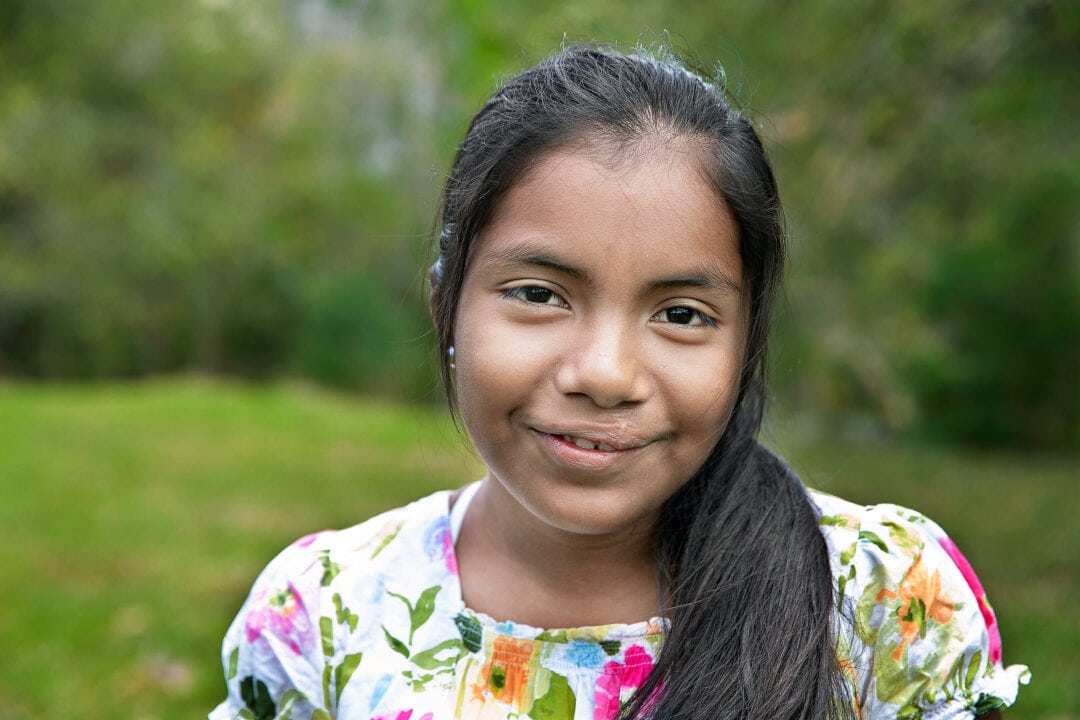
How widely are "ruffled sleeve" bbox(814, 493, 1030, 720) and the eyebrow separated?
0.42 metres

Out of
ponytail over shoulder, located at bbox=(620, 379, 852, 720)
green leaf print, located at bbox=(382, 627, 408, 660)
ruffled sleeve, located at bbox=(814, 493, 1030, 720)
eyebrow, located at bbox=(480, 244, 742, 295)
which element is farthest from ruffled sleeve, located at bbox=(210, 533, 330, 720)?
ruffled sleeve, located at bbox=(814, 493, 1030, 720)

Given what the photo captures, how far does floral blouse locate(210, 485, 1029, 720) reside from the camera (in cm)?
164

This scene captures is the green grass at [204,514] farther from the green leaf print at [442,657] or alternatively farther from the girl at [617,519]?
the green leaf print at [442,657]

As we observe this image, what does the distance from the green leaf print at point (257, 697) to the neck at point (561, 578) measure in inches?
12.8

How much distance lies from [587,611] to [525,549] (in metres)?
0.13

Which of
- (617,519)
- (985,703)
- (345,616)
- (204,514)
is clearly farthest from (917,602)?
(204,514)

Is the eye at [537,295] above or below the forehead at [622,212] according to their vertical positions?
below

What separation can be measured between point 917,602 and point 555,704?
52 centimetres

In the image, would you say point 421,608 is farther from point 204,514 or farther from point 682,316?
point 204,514

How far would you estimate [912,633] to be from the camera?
1.63m

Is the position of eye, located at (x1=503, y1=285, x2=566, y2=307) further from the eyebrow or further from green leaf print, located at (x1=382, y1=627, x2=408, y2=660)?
green leaf print, located at (x1=382, y1=627, x2=408, y2=660)

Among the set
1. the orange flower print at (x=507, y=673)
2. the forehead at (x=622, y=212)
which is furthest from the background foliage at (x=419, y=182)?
the orange flower print at (x=507, y=673)

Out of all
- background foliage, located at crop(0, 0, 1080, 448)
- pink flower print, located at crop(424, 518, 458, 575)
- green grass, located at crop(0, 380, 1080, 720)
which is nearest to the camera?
pink flower print, located at crop(424, 518, 458, 575)

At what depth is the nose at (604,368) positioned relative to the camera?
4.89 ft
